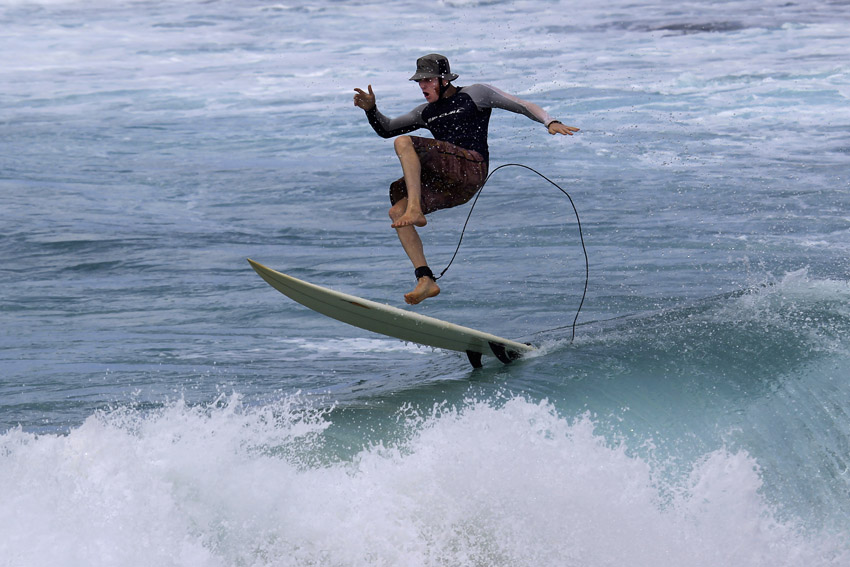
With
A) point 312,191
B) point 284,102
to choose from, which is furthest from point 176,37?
point 312,191

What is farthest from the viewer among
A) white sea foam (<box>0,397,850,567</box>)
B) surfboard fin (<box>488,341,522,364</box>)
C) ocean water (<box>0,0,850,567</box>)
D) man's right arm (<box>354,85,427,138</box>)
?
surfboard fin (<box>488,341,522,364</box>)

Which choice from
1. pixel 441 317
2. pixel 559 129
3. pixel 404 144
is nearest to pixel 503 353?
pixel 404 144

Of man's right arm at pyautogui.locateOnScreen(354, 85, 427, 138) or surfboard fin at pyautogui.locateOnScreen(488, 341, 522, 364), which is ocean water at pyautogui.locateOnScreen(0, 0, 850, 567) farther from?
man's right arm at pyautogui.locateOnScreen(354, 85, 427, 138)

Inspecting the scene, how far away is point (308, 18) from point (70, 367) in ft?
101

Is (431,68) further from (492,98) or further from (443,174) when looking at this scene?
(443,174)

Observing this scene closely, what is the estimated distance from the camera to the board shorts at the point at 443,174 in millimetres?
6387

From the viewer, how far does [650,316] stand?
9.66 m

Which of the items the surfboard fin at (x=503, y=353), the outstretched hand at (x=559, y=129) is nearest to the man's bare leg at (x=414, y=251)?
the outstretched hand at (x=559, y=129)

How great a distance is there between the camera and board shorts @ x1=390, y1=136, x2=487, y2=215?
6.39 meters

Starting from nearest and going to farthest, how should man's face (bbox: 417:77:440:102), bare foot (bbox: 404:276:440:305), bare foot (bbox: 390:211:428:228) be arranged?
1. bare foot (bbox: 390:211:428:228)
2. bare foot (bbox: 404:276:440:305)
3. man's face (bbox: 417:77:440:102)

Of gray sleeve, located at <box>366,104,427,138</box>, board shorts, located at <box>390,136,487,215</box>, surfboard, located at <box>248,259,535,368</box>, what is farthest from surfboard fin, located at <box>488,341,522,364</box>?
gray sleeve, located at <box>366,104,427,138</box>

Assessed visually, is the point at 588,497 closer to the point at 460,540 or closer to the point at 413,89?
the point at 460,540

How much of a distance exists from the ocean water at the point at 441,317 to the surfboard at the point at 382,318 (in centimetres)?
33

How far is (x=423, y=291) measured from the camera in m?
6.34
